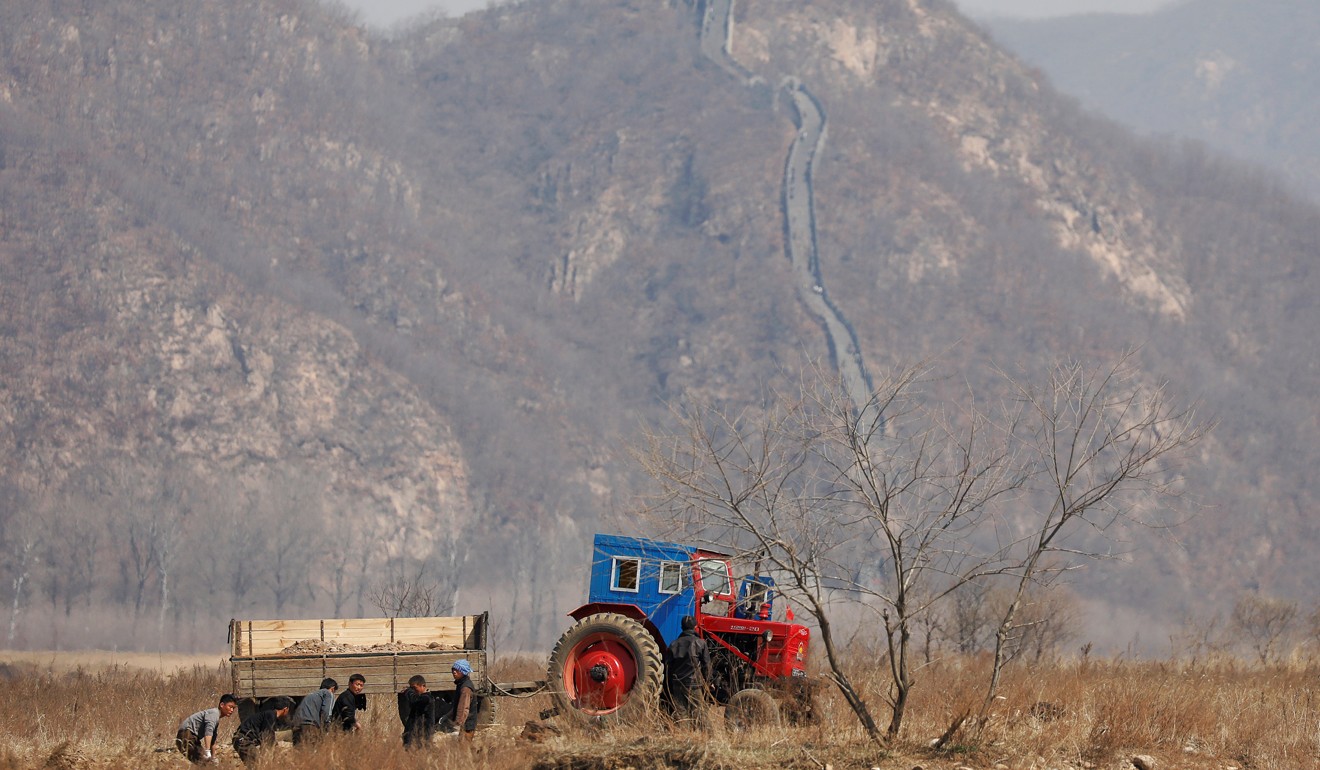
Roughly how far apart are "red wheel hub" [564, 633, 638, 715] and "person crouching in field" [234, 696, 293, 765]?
13.5 ft

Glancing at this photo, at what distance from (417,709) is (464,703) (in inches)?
38.2

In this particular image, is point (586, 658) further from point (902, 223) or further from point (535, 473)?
point (902, 223)

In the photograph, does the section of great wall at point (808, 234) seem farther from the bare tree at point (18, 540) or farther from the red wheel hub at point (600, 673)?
the red wheel hub at point (600, 673)

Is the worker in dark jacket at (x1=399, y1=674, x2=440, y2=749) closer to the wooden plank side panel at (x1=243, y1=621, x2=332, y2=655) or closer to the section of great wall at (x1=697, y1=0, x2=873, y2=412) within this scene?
the wooden plank side panel at (x1=243, y1=621, x2=332, y2=655)

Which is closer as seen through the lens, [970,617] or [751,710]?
[751,710]

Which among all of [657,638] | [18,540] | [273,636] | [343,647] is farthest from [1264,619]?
[18,540]

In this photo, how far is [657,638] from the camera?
22.1 m

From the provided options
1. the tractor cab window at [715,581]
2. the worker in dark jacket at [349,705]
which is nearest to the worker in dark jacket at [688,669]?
the tractor cab window at [715,581]

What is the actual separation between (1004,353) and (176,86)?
96.8 meters

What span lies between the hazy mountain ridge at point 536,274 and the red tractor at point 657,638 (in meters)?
77.3

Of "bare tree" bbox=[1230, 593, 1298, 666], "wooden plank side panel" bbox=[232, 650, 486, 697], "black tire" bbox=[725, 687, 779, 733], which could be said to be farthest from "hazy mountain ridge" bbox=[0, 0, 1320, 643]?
"black tire" bbox=[725, 687, 779, 733]

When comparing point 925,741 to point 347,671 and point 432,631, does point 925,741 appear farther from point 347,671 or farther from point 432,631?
point 432,631

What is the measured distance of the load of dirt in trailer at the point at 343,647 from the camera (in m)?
22.0

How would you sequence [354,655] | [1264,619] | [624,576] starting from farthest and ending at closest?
[1264,619], [624,576], [354,655]
